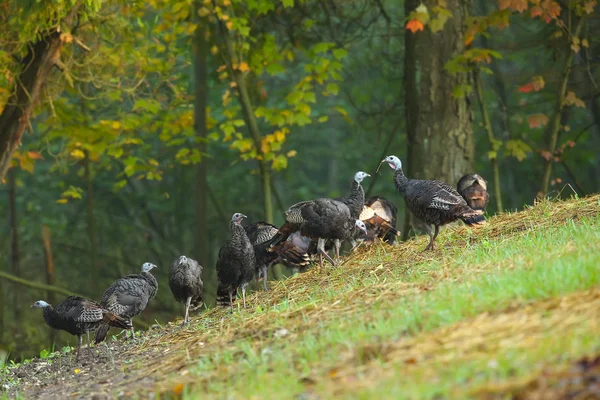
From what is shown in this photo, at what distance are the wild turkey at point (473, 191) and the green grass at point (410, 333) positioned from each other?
4.21m

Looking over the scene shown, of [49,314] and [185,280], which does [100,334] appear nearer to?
[49,314]

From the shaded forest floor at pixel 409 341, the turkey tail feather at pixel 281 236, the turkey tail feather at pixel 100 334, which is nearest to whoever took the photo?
the shaded forest floor at pixel 409 341

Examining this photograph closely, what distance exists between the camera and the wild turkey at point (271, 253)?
41.0ft

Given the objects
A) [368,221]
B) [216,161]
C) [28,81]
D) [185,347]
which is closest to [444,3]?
[368,221]

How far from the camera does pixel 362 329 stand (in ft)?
22.2

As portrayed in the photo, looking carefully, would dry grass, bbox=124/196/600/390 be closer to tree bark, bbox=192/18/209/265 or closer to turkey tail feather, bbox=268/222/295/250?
turkey tail feather, bbox=268/222/295/250

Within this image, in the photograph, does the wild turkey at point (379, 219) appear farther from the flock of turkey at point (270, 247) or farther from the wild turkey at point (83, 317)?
the wild turkey at point (83, 317)

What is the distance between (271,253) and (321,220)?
1.12 metres

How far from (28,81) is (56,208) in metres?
13.7

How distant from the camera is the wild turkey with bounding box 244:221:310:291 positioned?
41.0 feet

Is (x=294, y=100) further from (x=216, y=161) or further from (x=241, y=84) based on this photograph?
(x=216, y=161)

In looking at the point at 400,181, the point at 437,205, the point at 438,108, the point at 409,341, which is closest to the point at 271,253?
the point at 400,181

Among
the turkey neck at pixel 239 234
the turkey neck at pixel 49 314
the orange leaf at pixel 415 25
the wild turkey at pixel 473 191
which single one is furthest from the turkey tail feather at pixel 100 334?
the orange leaf at pixel 415 25

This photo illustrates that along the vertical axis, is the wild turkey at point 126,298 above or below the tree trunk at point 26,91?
below
